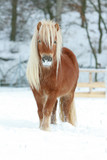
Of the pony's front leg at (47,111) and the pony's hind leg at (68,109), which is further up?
the pony's front leg at (47,111)

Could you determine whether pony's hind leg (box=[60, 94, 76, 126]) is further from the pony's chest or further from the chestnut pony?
the pony's chest

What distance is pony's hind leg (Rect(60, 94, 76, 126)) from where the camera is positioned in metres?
5.39

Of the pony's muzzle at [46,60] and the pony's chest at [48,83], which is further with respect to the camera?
the pony's chest at [48,83]

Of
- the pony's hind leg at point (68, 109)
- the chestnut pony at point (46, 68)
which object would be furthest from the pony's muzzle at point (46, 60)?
→ the pony's hind leg at point (68, 109)

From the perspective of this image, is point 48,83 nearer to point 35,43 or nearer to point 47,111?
point 47,111

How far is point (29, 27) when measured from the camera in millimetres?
20516

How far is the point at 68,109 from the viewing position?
5.41 metres

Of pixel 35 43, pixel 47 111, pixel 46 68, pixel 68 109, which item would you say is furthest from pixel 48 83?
pixel 68 109

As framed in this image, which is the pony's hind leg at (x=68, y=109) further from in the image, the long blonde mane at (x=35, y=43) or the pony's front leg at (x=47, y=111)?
the long blonde mane at (x=35, y=43)

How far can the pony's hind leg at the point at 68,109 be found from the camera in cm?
539

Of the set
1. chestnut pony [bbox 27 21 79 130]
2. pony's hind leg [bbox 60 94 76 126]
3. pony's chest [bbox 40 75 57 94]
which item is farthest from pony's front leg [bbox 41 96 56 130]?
pony's hind leg [bbox 60 94 76 126]

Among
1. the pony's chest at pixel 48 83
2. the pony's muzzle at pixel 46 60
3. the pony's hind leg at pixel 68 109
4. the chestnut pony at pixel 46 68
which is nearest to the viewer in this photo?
the pony's muzzle at pixel 46 60

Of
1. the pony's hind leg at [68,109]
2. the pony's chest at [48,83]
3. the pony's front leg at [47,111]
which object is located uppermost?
the pony's chest at [48,83]

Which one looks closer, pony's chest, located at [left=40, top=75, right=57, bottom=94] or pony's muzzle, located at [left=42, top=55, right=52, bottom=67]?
pony's muzzle, located at [left=42, top=55, right=52, bottom=67]
